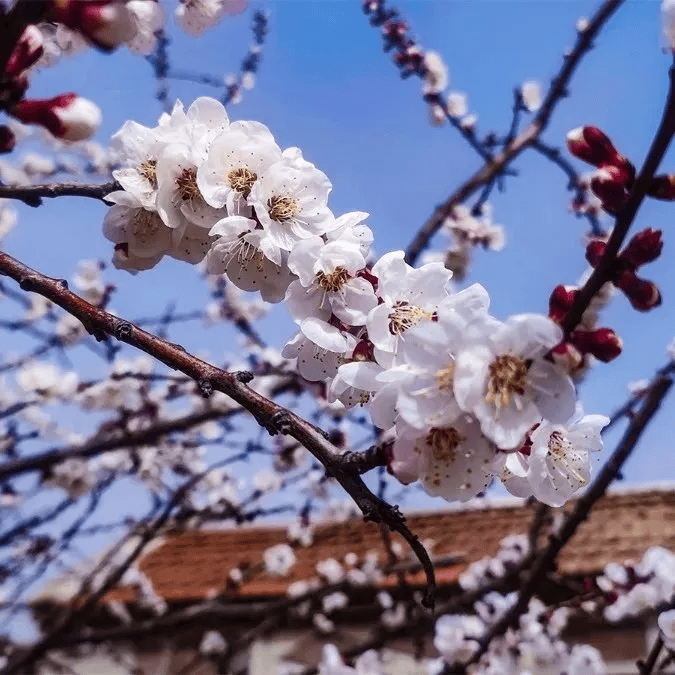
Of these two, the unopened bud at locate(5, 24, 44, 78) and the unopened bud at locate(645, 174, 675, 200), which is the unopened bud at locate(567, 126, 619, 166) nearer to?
the unopened bud at locate(645, 174, 675, 200)

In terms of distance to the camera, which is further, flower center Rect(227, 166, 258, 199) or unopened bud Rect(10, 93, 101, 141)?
flower center Rect(227, 166, 258, 199)

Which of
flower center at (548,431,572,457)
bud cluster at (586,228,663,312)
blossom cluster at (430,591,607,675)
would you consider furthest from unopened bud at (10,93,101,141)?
blossom cluster at (430,591,607,675)

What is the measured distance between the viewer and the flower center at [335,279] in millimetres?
1148

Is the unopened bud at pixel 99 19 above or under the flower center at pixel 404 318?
above

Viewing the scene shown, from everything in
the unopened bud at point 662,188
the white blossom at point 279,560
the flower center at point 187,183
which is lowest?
the unopened bud at point 662,188

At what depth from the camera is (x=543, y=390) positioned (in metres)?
0.90

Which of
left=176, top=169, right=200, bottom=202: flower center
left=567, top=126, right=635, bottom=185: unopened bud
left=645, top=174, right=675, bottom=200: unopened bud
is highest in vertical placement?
left=176, top=169, right=200, bottom=202: flower center

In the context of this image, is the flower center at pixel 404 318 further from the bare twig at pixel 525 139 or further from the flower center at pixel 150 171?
the bare twig at pixel 525 139

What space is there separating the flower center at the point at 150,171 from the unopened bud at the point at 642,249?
0.77 m

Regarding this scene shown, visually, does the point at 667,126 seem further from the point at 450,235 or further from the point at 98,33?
the point at 450,235

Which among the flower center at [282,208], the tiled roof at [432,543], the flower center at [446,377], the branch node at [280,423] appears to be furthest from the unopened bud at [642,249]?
the tiled roof at [432,543]

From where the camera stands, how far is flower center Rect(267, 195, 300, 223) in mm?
1223

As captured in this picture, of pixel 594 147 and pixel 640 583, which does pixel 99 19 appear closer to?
pixel 594 147

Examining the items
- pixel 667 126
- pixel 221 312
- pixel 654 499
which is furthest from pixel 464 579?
pixel 667 126
